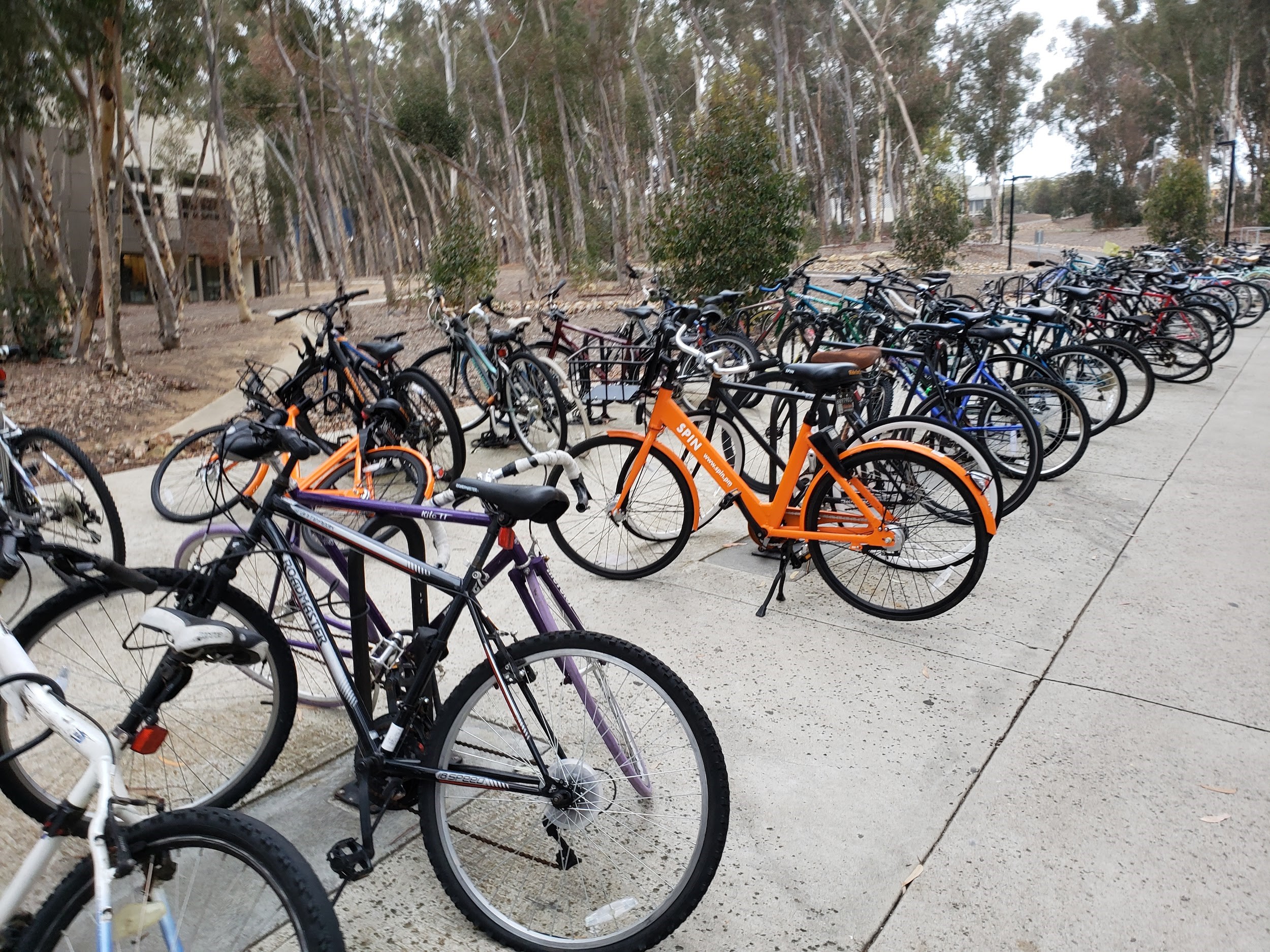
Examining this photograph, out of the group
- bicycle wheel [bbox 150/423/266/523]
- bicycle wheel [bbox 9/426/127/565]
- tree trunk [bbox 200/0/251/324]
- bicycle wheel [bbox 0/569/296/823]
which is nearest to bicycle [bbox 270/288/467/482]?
bicycle wheel [bbox 150/423/266/523]

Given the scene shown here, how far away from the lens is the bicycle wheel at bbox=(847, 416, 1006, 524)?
4.30 meters

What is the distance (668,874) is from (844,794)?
0.68m

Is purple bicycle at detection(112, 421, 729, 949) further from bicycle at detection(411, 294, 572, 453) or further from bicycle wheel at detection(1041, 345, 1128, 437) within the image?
bicycle wheel at detection(1041, 345, 1128, 437)

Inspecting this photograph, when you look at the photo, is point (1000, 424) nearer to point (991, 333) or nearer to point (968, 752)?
point (991, 333)

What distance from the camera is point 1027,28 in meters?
39.2

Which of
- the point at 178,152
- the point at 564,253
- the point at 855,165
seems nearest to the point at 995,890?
the point at 564,253

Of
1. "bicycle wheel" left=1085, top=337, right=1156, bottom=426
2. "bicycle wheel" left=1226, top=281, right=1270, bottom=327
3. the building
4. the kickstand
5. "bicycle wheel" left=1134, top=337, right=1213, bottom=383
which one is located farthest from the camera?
the building

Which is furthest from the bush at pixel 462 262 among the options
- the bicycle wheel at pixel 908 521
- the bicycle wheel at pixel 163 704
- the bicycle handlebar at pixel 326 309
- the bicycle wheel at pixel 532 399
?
the bicycle wheel at pixel 163 704

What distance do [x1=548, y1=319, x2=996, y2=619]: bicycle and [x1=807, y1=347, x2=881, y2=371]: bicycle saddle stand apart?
33 cm

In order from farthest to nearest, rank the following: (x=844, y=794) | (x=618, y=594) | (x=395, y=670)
→ (x=618, y=594) → (x=844, y=794) → (x=395, y=670)

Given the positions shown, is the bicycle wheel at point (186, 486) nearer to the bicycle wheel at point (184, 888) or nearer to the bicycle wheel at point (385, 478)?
the bicycle wheel at point (385, 478)

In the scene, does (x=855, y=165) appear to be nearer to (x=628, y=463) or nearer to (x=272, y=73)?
(x=272, y=73)

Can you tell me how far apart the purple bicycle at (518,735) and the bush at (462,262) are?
11830 millimetres

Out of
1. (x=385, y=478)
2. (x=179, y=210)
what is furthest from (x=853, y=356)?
(x=179, y=210)
